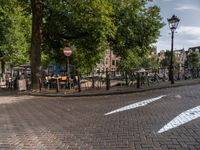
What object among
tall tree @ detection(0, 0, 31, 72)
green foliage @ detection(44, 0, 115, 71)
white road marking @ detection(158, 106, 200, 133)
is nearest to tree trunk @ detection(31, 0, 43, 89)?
green foliage @ detection(44, 0, 115, 71)

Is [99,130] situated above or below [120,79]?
below

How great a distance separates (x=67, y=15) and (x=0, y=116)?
1276cm

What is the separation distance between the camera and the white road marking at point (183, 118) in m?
7.44

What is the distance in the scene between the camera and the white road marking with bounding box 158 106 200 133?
24.4ft

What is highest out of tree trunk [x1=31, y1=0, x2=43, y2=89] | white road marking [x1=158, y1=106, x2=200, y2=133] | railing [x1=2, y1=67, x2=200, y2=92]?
tree trunk [x1=31, y1=0, x2=43, y2=89]

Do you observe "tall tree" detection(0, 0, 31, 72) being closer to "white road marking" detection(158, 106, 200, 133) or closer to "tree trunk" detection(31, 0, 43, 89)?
"tree trunk" detection(31, 0, 43, 89)

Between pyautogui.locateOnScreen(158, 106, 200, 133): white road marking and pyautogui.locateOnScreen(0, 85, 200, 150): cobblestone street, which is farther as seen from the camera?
pyautogui.locateOnScreen(158, 106, 200, 133): white road marking

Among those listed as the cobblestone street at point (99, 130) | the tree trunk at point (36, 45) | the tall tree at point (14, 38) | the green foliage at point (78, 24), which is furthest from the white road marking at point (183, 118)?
the tall tree at point (14, 38)

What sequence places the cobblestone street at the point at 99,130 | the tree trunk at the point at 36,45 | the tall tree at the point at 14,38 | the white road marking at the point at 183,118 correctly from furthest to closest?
1. the tall tree at the point at 14,38
2. the tree trunk at the point at 36,45
3. the white road marking at the point at 183,118
4. the cobblestone street at the point at 99,130

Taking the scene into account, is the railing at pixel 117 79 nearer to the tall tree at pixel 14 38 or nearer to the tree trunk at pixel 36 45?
the tree trunk at pixel 36 45

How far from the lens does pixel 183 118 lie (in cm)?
845

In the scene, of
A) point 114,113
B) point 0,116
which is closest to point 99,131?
point 114,113

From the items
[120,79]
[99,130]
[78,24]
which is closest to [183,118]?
[99,130]

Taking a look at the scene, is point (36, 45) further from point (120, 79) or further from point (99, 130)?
point (99, 130)
